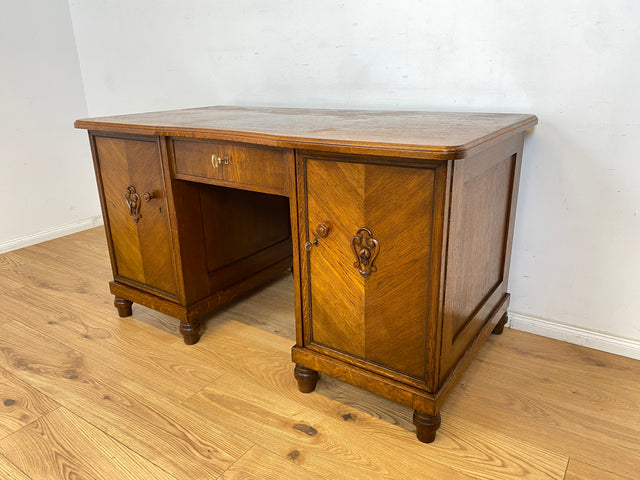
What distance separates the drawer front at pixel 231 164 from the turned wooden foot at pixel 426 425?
668 millimetres

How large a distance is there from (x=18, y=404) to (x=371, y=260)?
43.1 inches

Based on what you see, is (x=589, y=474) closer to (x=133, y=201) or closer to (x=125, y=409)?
(x=125, y=409)

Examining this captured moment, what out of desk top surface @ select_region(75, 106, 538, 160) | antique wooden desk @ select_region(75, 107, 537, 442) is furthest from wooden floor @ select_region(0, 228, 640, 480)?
desk top surface @ select_region(75, 106, 538, 160)

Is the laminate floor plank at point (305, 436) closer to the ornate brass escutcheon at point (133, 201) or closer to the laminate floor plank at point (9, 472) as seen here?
the laminate floor plank at point (9, 472)

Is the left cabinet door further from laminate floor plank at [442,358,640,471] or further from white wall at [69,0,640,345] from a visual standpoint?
laminate floor plank at [442,358,640,471]

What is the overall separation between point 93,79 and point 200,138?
1.79 m

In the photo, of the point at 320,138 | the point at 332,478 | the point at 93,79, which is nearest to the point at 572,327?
the point at 332,478

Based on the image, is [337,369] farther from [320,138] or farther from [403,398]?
[320,138]

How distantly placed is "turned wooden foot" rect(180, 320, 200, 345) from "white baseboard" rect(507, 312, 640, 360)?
109 centimetres

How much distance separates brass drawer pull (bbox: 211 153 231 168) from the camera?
1.37 metres

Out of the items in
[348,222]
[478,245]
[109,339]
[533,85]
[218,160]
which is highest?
[533,85]

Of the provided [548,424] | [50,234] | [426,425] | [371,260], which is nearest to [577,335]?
[548,424]

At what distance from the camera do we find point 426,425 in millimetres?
1193

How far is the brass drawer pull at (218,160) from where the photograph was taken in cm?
137
